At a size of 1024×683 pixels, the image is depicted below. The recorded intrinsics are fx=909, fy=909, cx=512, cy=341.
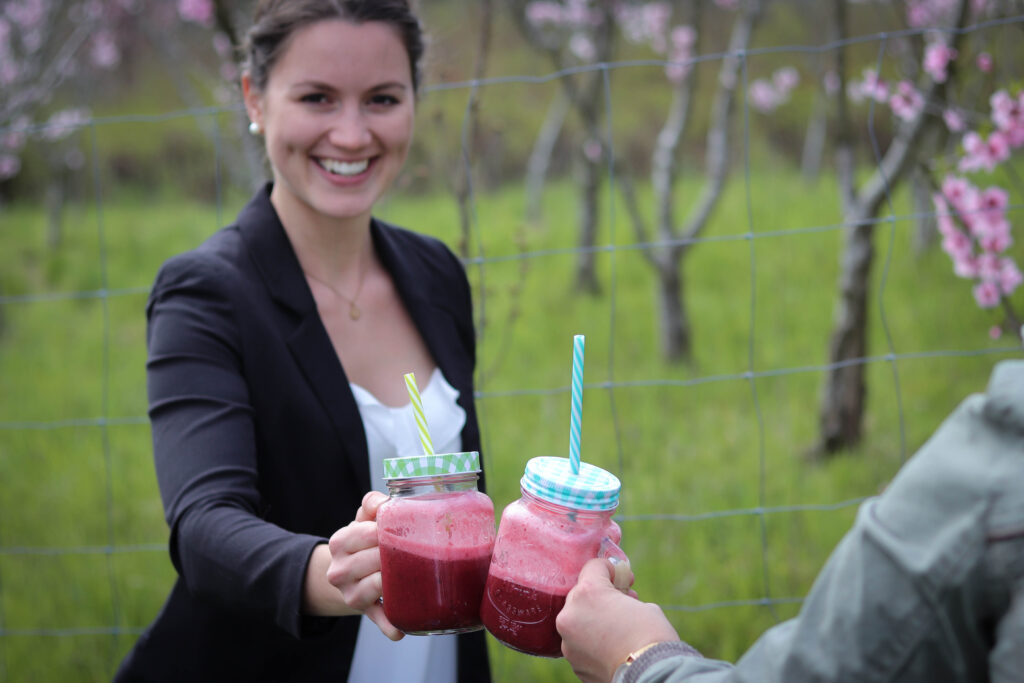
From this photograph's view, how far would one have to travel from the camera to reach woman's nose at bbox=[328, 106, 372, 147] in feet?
5.46

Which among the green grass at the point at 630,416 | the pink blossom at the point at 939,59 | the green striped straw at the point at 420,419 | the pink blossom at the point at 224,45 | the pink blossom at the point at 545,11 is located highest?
the pink blossom at the point at 545,11

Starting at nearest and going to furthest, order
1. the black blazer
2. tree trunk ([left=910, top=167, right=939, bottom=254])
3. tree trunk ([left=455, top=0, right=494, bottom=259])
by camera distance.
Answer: the black blazer → tree trunk ([left=455, top=0, right=494, bottom=259]) → tree trunk ([left=910, top=167, right=939, bottom=254])

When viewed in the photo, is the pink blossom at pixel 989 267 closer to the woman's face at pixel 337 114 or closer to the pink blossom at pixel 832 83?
the pink blossom at pixel 832 83

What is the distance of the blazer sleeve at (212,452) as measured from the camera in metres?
1.24

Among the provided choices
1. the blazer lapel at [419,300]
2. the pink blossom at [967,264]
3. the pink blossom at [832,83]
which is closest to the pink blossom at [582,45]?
the pink blossom at [832,83]

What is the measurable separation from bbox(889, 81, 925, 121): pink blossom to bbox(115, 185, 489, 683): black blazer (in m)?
2.47

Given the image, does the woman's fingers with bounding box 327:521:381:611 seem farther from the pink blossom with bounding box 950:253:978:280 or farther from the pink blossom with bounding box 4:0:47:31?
the pink blossom with bounding box 4:0:47:31

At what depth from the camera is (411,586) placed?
1120 mm

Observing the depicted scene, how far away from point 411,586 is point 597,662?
25 cm

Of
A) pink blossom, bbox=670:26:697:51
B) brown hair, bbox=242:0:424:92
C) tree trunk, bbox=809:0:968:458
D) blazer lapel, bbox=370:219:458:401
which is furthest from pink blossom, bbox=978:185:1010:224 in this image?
pink blossom, bbox=670:26:697:51

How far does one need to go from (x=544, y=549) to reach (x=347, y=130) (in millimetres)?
926

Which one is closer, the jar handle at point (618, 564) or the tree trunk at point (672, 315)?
the jar handle at point (618, 564)

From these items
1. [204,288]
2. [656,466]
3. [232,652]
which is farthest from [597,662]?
[656,466]

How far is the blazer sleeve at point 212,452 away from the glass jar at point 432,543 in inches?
6.4
